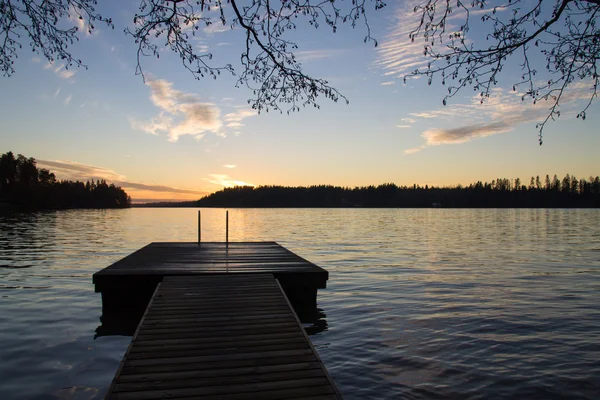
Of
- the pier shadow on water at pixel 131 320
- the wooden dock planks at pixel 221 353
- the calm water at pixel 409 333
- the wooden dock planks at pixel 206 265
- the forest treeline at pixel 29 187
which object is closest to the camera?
the wooden dock planks at pixel 221 353

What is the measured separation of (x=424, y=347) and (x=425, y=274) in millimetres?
9418

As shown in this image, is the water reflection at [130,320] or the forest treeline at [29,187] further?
the forest treeline at [29,187]

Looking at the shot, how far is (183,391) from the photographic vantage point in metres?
4.50

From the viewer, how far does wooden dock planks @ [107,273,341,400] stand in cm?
456

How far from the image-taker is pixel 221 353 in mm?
5539

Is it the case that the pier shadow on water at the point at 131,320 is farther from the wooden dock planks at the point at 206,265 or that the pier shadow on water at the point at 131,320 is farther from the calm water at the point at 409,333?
the wooden dock planks at the point at 206,265

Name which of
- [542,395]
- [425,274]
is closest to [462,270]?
Answer: [425,274]

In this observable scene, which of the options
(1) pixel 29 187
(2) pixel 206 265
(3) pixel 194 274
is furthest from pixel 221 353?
(1) pixel 29 187

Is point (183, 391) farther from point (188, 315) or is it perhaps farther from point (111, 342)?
point (111, 342)

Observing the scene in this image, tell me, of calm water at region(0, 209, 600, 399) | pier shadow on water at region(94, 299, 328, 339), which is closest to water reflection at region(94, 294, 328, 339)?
pier shadow on water at region(94, 299, 328, 339)

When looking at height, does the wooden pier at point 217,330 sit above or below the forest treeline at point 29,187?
below

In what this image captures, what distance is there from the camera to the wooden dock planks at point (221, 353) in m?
4.56

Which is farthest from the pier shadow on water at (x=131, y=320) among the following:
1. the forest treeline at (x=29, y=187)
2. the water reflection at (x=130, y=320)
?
the forest treeline at (x=29, y=187)

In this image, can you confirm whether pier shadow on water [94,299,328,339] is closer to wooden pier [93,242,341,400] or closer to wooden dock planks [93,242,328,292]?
wooden pier [93,242,341,400]
